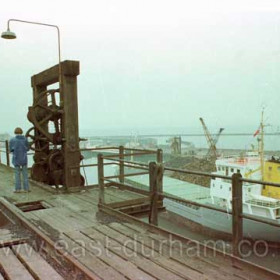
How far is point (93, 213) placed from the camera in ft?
19.4

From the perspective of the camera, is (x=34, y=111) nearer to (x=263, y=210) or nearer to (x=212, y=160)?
(x=263, y=210)

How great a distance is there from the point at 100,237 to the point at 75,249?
53 cm

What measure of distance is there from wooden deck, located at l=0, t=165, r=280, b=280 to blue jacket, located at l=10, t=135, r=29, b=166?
6.86 feet

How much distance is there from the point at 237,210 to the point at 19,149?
5940mm

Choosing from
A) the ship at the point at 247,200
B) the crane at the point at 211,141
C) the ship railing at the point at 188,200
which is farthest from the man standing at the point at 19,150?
the crane at the point at 211,141

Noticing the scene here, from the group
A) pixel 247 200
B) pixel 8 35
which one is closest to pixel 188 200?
pixel 8 35

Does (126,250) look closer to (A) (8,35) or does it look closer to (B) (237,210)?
(B) (237,210)

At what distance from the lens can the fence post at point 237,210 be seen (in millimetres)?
3574

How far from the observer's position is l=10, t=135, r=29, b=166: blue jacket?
7798 mm

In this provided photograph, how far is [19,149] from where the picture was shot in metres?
7.85

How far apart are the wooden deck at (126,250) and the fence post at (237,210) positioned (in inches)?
7.7

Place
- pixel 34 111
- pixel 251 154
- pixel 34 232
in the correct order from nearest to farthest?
pixel 34 232 < pixel 34 111 < pixel 251 154

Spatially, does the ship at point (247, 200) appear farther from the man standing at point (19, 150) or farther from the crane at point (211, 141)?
the crane at point (211, 141)

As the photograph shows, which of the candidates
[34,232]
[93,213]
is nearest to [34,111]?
[93,213]
